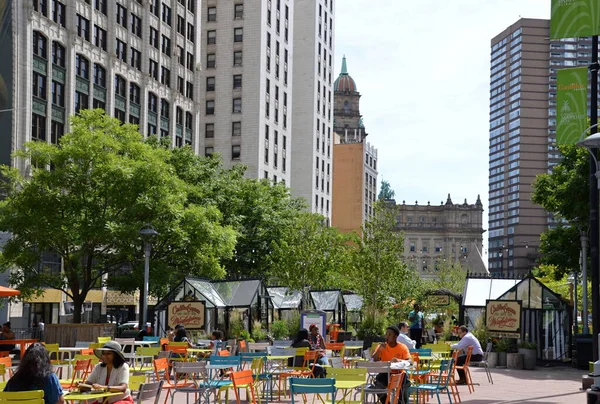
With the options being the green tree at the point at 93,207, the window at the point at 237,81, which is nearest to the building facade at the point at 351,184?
the window at the point at 237,81

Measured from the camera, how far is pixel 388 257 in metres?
A: 41.4

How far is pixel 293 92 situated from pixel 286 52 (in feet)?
34.6

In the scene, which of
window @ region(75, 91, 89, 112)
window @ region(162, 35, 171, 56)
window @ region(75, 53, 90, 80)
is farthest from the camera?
window @ region(162, 35, 171, 56)

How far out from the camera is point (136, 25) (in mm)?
68562

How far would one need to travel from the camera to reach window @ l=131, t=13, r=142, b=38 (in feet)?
223

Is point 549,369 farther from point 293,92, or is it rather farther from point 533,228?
→ point 533,228

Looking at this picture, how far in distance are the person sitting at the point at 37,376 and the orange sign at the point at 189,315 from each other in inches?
945

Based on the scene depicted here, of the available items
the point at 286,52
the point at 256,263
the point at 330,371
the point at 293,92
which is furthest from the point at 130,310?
the point at 330,371

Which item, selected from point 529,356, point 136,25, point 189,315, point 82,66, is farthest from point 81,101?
point 529,356

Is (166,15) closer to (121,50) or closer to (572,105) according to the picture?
(121,50)

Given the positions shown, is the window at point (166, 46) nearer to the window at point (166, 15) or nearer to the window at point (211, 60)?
the window at point (166, 15)

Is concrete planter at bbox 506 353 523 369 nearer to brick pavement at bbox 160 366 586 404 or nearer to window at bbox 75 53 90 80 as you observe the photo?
brick pavement at bbox 160 366 586 404

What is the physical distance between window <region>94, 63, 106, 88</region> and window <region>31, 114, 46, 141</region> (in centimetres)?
753

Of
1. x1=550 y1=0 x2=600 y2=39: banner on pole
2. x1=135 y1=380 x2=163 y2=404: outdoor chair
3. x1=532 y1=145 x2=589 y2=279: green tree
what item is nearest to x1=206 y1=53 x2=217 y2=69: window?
x1=532 y1=145 x2=589 y2=279: green tree
